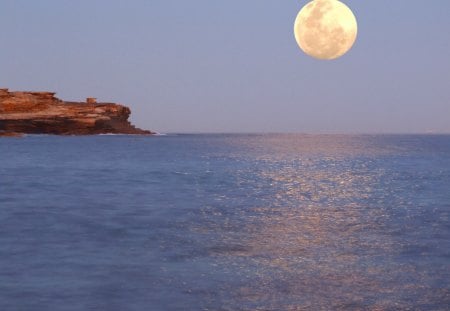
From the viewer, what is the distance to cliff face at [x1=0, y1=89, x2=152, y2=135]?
16112cm

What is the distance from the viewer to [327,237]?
20641 millimetres

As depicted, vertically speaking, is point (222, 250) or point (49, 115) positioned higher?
point (49, 115)

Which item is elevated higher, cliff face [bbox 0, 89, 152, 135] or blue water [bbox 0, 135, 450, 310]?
cliff face [bbox 0, 89, 152, 135]

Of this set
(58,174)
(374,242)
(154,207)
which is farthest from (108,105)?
(374,242)

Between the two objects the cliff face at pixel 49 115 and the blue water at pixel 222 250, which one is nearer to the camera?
the blue water at pixel 222 250

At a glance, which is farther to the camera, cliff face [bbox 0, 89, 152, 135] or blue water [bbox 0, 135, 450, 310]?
cliff face [bbox 0, 89, 152, 135]

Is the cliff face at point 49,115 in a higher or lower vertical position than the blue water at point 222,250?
higher

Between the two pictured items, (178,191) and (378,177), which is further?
(378,177)

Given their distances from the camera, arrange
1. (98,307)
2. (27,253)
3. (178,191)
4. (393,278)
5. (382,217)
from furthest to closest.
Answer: (178,191), (382,217), (27,253), (393,278), (98,307)

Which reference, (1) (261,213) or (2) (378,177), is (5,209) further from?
(2) (378,177)

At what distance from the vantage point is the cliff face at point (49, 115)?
161125 millimetres

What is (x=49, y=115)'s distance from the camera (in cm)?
16238

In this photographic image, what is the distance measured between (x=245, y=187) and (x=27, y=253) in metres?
25.3

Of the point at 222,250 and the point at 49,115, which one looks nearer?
the point at 222,250
